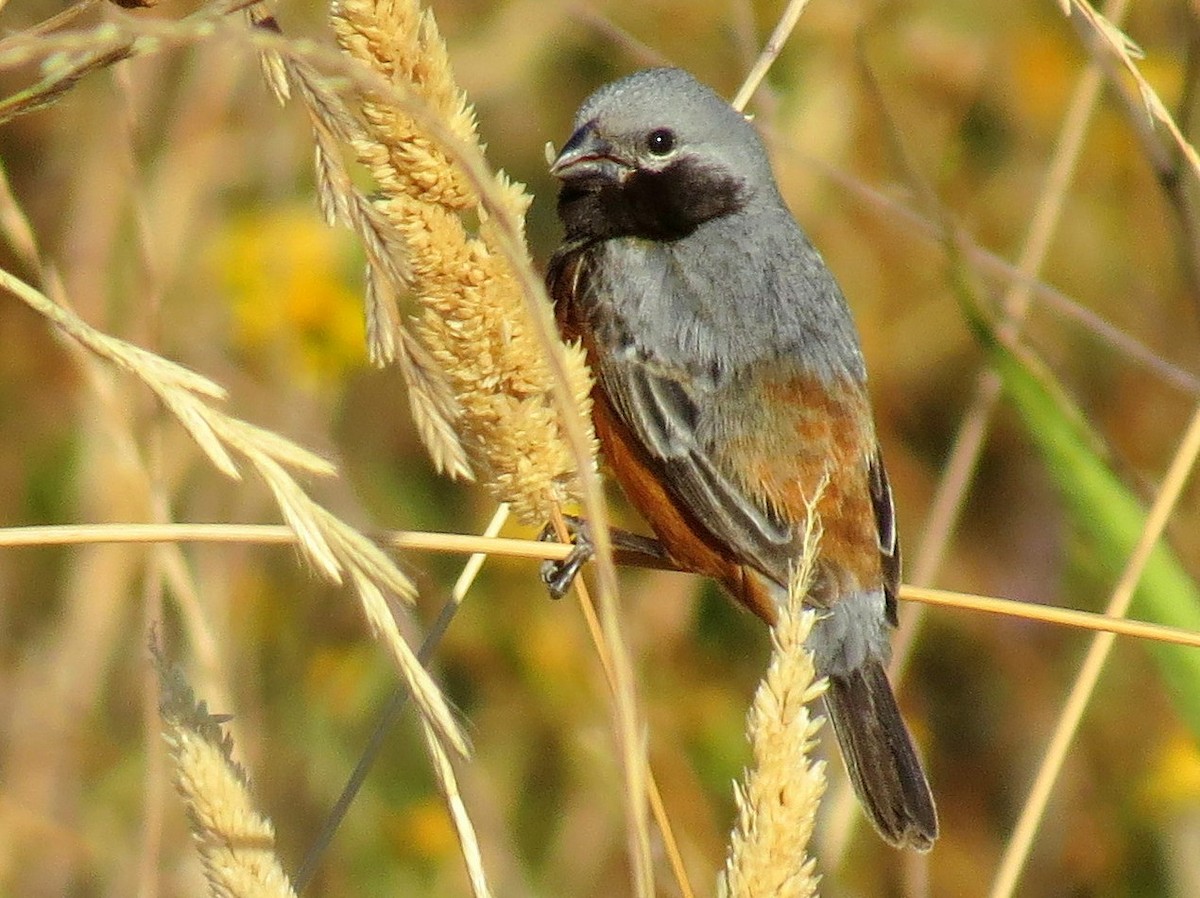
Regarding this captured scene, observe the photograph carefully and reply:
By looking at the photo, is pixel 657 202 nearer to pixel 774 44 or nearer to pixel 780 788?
pixel 774 44

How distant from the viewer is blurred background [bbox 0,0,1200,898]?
4773 mm

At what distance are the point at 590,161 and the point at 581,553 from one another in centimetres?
141

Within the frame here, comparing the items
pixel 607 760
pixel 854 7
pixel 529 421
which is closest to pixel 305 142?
pixel 854 7

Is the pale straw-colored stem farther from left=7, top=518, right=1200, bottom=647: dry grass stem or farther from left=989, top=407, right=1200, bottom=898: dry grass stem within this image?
left=989, top=407, right=1200, bottom=898: dry grass stem

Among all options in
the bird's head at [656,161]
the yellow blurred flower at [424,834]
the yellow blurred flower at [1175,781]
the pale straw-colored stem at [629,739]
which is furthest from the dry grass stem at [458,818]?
the yellow blurred flower at [1175,781]

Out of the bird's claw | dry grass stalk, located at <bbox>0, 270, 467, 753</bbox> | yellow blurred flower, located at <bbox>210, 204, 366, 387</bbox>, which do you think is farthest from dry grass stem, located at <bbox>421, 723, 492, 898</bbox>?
yellow blurred flower, located at <bbox>210, 204, 366, 387</bbox>

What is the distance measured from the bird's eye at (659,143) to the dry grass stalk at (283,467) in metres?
2.12

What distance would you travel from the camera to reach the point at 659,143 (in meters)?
3.86

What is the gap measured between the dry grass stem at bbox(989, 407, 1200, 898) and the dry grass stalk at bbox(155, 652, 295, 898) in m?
1.33

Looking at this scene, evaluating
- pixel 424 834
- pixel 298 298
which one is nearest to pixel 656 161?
pixel 298 298

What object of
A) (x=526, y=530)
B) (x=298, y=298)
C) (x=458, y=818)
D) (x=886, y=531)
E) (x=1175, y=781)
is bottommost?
(x=1175, y=781)

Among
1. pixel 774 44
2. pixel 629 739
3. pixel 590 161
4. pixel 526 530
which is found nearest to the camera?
pixel 629 739

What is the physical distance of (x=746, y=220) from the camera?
3.96 metres

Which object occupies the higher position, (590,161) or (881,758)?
(590,161)
